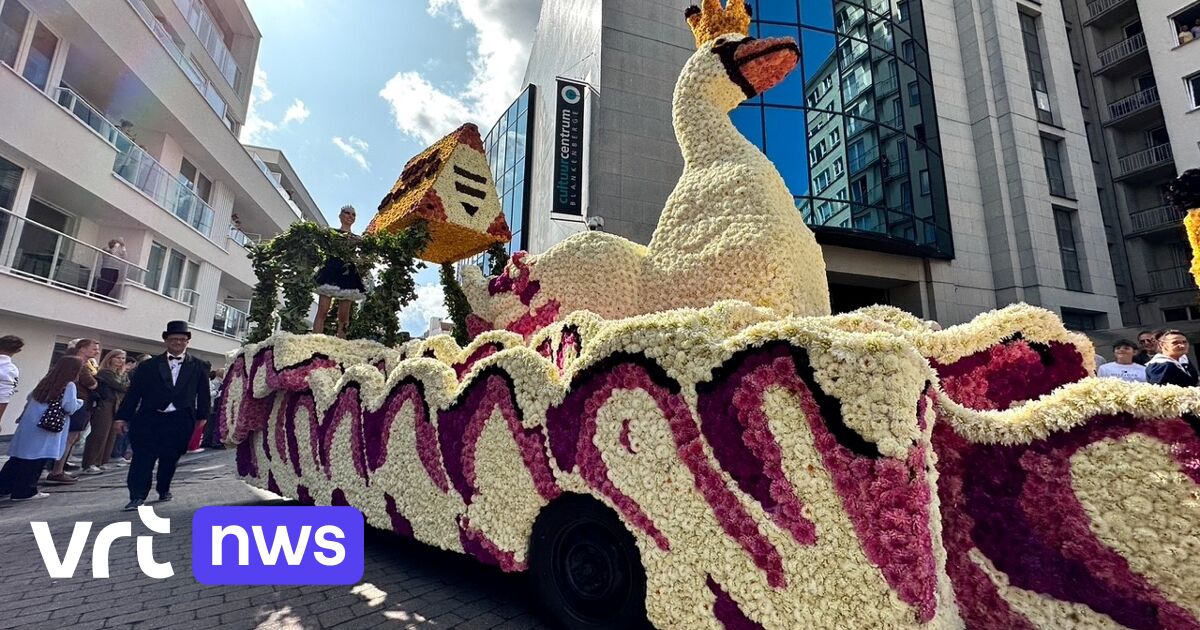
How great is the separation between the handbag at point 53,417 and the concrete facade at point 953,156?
25.9ft

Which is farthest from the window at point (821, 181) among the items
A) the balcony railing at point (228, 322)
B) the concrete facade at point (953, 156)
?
the balcony railing at point (228, 322)

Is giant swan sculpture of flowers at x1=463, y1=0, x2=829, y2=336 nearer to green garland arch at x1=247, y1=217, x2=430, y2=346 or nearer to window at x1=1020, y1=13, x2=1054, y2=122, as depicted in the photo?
green garland arch at x1=247, y1=217, x2=430, y2=346

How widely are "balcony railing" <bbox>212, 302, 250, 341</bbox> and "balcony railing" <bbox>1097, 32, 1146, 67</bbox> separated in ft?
104

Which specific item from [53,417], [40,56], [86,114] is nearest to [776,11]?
[53,417]

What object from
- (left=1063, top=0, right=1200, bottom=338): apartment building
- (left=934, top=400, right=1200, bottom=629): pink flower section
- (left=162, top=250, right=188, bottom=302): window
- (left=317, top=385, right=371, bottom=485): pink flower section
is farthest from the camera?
(left=1063, top=0, right=1200, bottom=338): apartment building

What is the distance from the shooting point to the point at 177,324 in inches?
205

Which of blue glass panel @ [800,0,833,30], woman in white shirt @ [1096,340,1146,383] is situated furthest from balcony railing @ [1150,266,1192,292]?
woman in white shirt @ [1096,340,1146,383]

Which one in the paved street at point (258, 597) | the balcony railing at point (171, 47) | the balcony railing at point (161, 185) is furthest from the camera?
the balcony railing at point (171, 47)

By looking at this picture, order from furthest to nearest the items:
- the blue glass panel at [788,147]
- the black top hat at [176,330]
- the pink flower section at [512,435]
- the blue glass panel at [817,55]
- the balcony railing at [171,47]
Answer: the balcony railing at [171,47] → the blue glass panel at [817,55] → the blue glass panel at [788,147] → the black top hat at [176,330] → the pink flower section at [512,435]

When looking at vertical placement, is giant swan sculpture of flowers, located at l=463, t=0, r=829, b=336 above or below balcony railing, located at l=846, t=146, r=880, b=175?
below

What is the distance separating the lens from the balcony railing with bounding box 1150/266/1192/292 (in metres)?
16.3

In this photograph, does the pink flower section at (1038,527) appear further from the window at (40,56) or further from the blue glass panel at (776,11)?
the window at (40,56)

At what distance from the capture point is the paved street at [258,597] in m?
2.66

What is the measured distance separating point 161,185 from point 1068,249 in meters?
24.1
